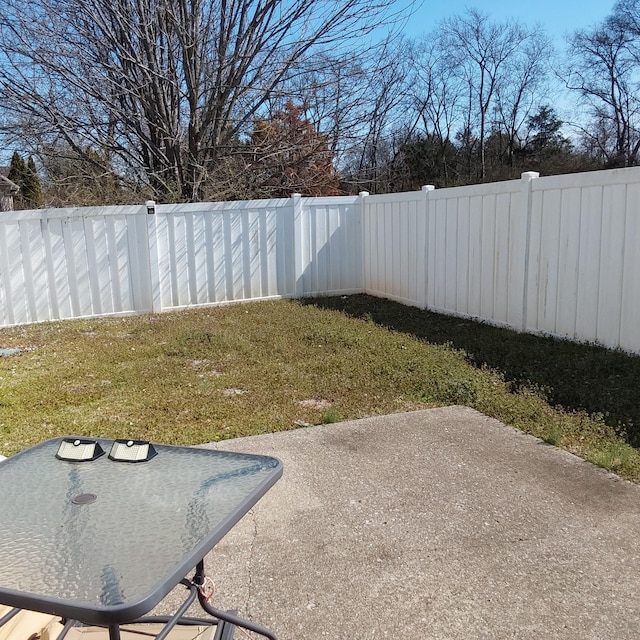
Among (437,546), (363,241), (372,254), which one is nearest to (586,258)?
(437,546)

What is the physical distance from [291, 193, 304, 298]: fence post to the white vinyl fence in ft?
0.06

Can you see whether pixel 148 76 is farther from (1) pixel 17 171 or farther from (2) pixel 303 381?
(1) pixel 17 171

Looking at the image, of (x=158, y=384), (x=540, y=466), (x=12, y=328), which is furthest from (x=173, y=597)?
(x=12, y=328)

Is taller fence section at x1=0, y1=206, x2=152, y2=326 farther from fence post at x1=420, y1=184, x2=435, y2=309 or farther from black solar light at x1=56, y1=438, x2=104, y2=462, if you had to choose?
black solar light at x1=56, y1=438, x2=104, y2=462

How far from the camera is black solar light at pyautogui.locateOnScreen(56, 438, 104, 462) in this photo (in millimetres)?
1938

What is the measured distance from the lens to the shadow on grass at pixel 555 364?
4.19 meters

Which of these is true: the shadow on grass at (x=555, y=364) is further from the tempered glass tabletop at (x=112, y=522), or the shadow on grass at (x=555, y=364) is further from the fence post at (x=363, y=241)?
the tempered glass tabletop at (x=112, y=522)

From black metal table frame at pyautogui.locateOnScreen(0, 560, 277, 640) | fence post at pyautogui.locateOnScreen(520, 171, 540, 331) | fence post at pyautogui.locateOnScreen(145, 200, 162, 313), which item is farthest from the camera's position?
fence post at pyautogui.locateOnScreen(145, 200, 162, 313)

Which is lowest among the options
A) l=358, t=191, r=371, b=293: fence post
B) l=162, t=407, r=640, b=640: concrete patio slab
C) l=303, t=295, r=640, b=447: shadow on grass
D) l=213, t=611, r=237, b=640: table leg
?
l=162, t=407, r=640, b=640: concrete patio slab

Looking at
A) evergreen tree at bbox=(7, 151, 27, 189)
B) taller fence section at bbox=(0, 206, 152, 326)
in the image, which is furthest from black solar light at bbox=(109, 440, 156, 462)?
evergreen tree at bbox=(7, 151, 27, 189)

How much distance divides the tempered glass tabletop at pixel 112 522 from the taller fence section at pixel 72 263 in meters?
6.89

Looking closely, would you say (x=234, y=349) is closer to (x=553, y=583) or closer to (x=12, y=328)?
(x=12, y=328)

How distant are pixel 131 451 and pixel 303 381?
330cm

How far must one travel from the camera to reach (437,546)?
260cm
